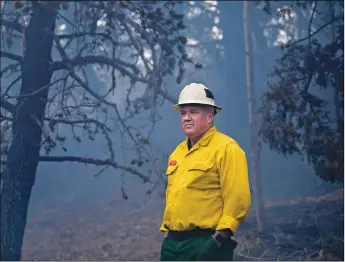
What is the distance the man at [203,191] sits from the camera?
315 cm

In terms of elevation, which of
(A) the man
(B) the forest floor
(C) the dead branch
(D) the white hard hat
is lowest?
(B) the forest floor

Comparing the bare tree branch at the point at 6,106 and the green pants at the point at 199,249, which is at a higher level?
the bare tree branch at the point at 6,106

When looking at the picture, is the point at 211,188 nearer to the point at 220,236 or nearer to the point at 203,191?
the point at 203,191

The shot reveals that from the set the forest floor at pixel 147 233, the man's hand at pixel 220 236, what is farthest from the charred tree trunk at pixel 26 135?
the man's hand at pixel 220 236

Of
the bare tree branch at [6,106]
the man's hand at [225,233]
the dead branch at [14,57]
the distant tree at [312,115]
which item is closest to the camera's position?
the man's hand at [225,233]

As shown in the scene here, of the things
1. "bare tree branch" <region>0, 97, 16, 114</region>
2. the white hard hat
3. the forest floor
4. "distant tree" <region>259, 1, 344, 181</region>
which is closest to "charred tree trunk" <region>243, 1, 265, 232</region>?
the forest floor

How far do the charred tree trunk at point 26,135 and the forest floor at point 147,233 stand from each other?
12.2 feet

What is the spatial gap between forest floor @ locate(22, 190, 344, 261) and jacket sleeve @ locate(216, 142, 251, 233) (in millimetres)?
4696

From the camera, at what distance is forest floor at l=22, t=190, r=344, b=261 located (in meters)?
9.40

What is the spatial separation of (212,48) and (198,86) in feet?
91.6

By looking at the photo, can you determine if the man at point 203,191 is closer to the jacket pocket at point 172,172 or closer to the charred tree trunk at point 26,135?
the jacket pocket at point 172,172

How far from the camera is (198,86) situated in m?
3.45

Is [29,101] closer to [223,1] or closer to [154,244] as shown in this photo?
[154,244]

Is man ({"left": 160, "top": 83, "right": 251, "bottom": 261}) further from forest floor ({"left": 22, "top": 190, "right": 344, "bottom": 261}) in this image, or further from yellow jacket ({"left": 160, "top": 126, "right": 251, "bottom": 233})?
forest floor ({"left": 22, "top": 190, "right": 344, "bottom": 261})
